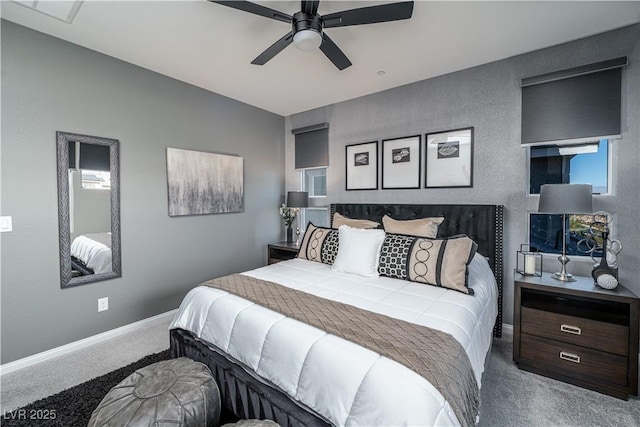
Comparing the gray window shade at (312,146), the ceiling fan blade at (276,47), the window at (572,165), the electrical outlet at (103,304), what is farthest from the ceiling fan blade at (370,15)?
the electrical outlet at (103,304)

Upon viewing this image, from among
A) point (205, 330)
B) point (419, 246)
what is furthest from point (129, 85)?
point (419, 246)

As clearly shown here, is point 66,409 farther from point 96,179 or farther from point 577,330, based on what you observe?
point 577,330

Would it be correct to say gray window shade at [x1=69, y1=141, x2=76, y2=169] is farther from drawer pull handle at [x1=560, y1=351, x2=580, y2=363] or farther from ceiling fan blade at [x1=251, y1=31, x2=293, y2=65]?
drawer pull handle at [x1=560, y1=351, x2=580, y2=363]

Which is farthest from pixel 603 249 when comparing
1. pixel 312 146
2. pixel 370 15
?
pixel 312 146

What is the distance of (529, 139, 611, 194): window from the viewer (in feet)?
7.79

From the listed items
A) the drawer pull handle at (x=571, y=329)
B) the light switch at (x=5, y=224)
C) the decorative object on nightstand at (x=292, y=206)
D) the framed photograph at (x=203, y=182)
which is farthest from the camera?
the decorative object on nightstand at (x=292, y=206)

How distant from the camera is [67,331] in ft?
8.13

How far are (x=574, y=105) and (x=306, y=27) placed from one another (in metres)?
2.45

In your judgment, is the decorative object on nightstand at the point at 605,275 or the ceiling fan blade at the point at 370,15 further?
the decorative object on nightstand at the point at 605,275

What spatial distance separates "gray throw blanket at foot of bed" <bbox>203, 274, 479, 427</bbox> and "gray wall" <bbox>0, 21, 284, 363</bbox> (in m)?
1.87

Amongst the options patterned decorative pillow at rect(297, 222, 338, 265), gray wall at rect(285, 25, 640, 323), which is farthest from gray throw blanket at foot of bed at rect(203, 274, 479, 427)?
gray wall at rect(285, 25, 640, 323)

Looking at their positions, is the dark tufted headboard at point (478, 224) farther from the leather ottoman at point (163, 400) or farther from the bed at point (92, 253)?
the bed at point (92, 253)

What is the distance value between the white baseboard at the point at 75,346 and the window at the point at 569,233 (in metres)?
4.06

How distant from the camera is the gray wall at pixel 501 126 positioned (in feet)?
7.29
